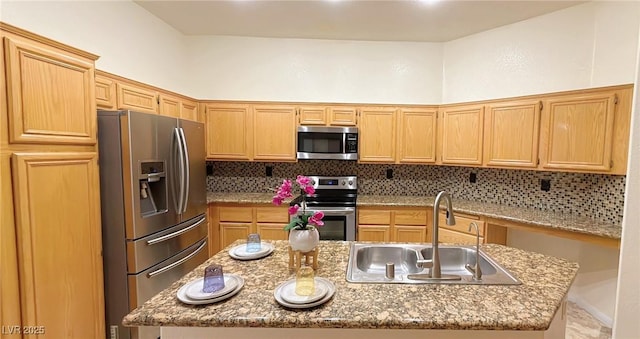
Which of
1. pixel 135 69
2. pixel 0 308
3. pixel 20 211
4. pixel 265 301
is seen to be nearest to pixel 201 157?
pixel 135 69

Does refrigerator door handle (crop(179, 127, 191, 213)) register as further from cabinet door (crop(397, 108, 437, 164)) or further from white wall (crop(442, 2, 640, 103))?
white wall (crop(442, 2, 640, 103))

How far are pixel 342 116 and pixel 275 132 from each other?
0.86 meters

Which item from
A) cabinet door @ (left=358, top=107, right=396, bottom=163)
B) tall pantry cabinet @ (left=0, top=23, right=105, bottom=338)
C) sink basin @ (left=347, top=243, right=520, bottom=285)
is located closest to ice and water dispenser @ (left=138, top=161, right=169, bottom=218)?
tall pantry cabinet @ (left=0, top=23, right=105, bottom=338)

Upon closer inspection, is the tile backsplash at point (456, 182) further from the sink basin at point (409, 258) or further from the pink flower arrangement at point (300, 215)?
the pink flower arrangement at point (300, 215)

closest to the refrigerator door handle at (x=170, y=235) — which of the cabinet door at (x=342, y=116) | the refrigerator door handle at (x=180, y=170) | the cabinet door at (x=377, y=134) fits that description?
the refrigerator door handle at (x=180, y=170)

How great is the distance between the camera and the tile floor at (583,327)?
89.4 inches

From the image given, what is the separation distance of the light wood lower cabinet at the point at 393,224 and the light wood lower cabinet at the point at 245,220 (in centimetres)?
92

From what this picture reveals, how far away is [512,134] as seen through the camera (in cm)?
288

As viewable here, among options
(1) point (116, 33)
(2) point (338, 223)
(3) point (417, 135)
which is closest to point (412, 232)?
(2) point (338, 223)

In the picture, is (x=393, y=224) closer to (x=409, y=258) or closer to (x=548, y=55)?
(x=409, y=258)

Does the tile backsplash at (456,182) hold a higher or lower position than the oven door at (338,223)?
higher

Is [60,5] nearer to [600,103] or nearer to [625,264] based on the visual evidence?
[625,264]

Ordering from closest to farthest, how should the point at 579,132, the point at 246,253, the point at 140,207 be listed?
the point at 246,253 < the point at 140,207 < the point at 579,132

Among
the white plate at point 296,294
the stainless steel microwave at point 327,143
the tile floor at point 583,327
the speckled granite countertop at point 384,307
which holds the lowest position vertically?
the tile floor at point 583,327
